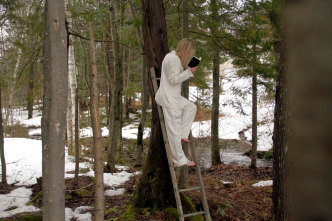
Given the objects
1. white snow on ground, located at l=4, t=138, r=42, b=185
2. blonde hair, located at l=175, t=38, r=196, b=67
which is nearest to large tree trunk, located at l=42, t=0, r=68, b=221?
blonde hair, located at l=175, t=38, r=196, b=67

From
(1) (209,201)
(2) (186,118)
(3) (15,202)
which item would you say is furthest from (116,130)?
(2) (186,118)

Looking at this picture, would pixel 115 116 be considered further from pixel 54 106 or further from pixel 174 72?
pixel 54 106

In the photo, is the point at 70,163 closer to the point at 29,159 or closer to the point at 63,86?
the point at 29,159

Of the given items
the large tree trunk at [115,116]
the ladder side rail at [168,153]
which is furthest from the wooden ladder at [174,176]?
the large tree trunk at [115,116]

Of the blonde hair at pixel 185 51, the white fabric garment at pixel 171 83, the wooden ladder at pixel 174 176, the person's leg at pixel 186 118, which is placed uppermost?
the blonde hair at pixel 185 51

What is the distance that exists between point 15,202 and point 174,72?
4.40 meters

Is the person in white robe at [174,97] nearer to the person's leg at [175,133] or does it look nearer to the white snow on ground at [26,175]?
the person's leg at [175,133]

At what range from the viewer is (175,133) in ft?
14.7

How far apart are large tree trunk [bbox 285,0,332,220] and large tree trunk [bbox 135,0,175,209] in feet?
14.8

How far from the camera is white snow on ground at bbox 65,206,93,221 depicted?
17.4 feet

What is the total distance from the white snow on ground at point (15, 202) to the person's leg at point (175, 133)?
3.12 m

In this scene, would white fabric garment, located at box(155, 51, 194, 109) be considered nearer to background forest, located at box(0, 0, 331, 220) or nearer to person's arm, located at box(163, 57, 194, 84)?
person's arm, located at box(163, 57, 194, 84)

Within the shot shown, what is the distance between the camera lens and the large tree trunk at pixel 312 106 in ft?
1.85

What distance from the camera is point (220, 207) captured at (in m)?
5.50
